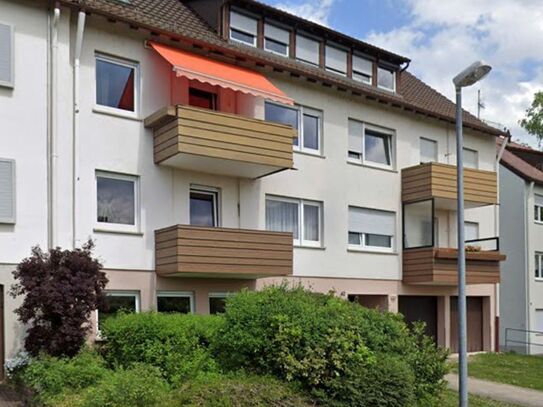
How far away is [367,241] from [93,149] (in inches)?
398

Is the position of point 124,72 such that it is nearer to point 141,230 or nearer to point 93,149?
point 93,149

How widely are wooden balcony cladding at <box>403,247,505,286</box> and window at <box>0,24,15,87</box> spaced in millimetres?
13928

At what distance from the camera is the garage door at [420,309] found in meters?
24.3

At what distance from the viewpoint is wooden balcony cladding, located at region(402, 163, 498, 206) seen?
23.0 meters

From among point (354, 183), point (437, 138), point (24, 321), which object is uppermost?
point (437, 138)

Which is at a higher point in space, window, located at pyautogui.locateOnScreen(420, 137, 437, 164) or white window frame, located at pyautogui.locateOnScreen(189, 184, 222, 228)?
window, located at pyautogui.locateOnScreen(420, 137, 437, 164)

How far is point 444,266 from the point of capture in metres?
22.9

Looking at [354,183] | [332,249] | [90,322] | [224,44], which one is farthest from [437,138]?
[90,322]

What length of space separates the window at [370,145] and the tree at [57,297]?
11.0 meters

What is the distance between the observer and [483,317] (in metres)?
27.3

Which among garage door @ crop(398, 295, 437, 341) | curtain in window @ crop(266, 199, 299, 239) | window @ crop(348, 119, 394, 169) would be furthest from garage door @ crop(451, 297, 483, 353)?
curtain in window @ crop(266, 199, 299, 239)

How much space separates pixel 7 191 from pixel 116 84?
13.1 ft

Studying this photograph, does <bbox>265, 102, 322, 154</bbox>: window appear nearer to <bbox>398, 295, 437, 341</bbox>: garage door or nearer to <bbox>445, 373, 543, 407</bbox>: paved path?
<bbox>398, 295, 437, 341</bbox>: garage door

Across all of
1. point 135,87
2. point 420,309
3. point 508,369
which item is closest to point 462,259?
point 135,87
